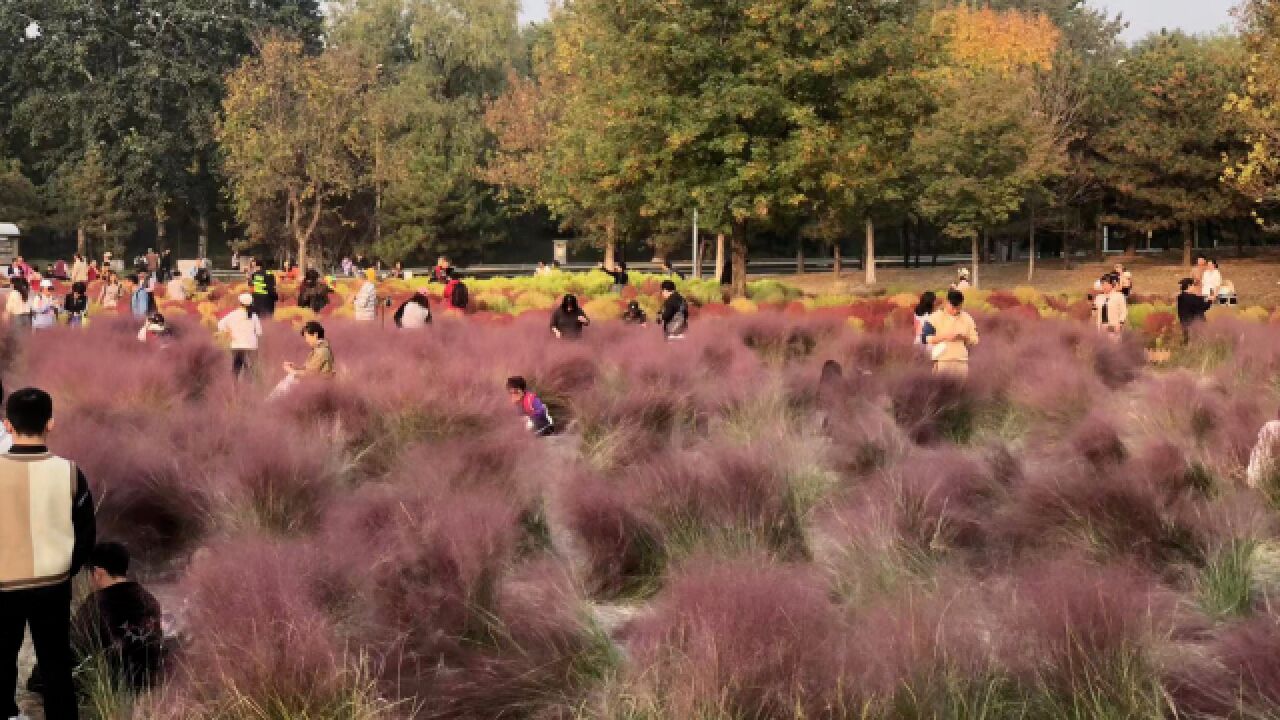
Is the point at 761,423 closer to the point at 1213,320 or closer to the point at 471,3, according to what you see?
the point at 1213,320

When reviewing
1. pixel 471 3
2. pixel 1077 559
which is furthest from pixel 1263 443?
pixel 471 3

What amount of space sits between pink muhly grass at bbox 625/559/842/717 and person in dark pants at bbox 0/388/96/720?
Result: 2.34 meters

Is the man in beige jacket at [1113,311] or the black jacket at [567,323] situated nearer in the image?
the black jacket at [567,323]

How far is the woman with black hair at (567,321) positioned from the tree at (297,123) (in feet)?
105

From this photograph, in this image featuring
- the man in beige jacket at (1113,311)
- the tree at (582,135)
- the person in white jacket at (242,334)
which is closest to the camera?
the person in white jacket at (242,334)

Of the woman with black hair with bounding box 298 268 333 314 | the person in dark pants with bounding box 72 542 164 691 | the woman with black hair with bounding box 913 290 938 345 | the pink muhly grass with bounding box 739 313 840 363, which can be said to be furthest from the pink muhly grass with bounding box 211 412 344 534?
the woman with black hair with bounding box 298 268 333 314

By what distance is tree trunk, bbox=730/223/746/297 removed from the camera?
29625mm

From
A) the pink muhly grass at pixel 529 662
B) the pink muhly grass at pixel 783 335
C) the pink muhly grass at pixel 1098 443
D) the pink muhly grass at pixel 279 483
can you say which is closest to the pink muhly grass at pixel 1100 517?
the pink muhly grass at pixel 1098 443

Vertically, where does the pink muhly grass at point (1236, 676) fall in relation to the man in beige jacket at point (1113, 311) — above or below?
below

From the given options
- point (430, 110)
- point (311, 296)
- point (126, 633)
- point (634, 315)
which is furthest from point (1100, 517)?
point (430, 110)

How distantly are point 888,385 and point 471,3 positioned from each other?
4949cm

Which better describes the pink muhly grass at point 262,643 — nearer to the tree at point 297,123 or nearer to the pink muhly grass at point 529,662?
the pink muhly grass at point 529,662

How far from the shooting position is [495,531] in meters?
6.38

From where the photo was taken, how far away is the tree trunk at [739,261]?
2962cm
